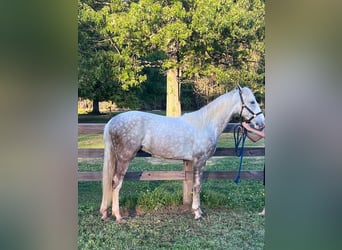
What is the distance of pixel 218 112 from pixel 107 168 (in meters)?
0.83

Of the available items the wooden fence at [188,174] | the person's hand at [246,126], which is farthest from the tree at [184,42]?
the wooden fence at [188,174]

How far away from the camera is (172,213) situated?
2363 millimetres

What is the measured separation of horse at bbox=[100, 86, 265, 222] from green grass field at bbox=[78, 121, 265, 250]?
0.18 ft

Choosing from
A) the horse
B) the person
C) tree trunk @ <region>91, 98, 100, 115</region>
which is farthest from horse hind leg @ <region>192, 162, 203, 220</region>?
tree trunk @ <region>91, 98, 100, 115</region>

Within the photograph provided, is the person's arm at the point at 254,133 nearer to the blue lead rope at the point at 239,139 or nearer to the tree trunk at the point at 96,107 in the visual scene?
the blue lead rope at the point at 239,139

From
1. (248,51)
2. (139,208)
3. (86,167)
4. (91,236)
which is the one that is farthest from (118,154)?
(248,51)

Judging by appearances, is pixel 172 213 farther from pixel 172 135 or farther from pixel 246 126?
pixel 246 126

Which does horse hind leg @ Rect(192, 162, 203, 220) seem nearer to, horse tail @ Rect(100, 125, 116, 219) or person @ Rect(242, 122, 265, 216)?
person @ Rect(242, 122, 265, 216)

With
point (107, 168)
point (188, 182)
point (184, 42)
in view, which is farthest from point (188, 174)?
point (184, 42)

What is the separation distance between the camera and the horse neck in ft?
7.80

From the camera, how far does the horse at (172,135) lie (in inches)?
91.6
